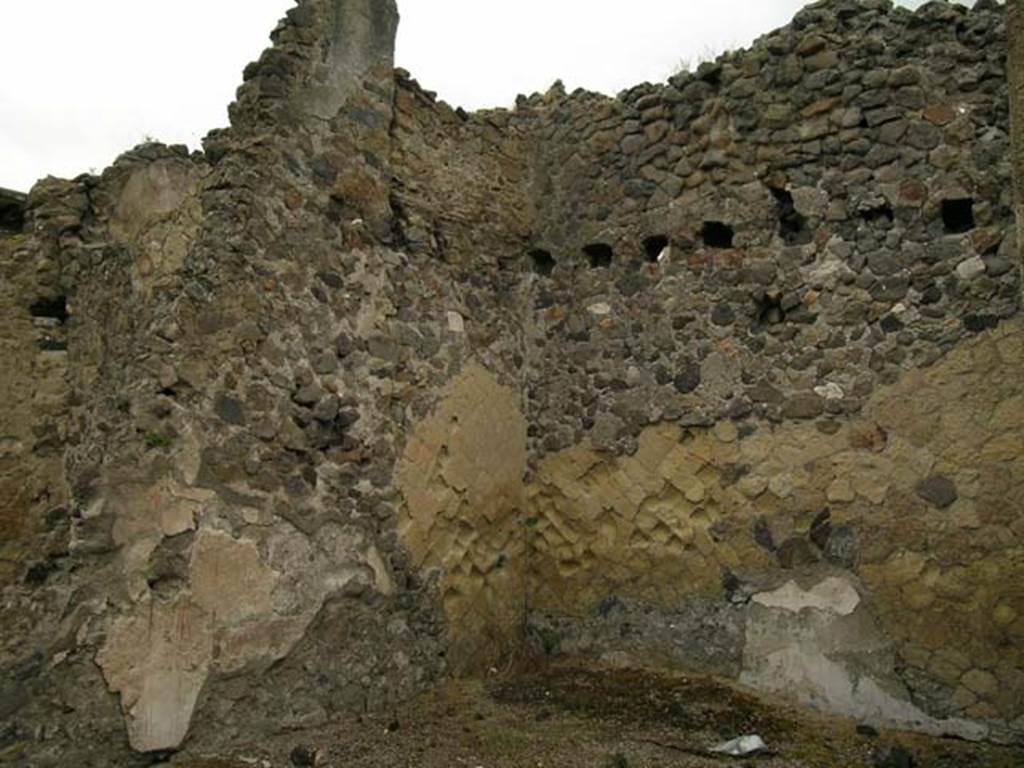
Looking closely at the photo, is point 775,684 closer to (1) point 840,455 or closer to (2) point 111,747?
(1) point 840,455

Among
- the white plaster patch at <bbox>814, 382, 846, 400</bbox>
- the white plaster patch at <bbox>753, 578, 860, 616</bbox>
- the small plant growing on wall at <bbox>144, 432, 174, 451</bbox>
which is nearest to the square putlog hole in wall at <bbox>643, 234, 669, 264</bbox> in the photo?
the white plaster patch at <bbox>814, 382, 846, 400</bbox>

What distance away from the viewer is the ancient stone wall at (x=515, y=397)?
4297 mm

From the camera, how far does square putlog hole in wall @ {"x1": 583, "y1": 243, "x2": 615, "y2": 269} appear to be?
605cm

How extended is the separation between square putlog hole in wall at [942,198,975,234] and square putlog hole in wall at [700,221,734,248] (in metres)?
1.15

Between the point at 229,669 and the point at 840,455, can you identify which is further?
the point at 840,455

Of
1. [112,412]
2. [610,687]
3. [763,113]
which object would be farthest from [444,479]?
[763,113]

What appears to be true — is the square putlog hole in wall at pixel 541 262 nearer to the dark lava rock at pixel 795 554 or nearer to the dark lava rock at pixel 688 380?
the dark lava rock at pixel 688 380

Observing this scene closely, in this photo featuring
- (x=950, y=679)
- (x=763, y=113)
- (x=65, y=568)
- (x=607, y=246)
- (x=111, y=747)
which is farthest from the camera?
(x=607, y=246)

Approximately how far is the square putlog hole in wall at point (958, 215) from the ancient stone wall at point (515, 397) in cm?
1

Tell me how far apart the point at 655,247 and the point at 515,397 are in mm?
1273

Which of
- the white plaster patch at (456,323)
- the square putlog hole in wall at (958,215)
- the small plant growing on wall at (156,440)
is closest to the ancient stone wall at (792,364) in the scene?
the square putlog hole in wall at (958,215)

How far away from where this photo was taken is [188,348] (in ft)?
14.3

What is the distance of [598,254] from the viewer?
612 cm

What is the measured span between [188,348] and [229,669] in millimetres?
1445
